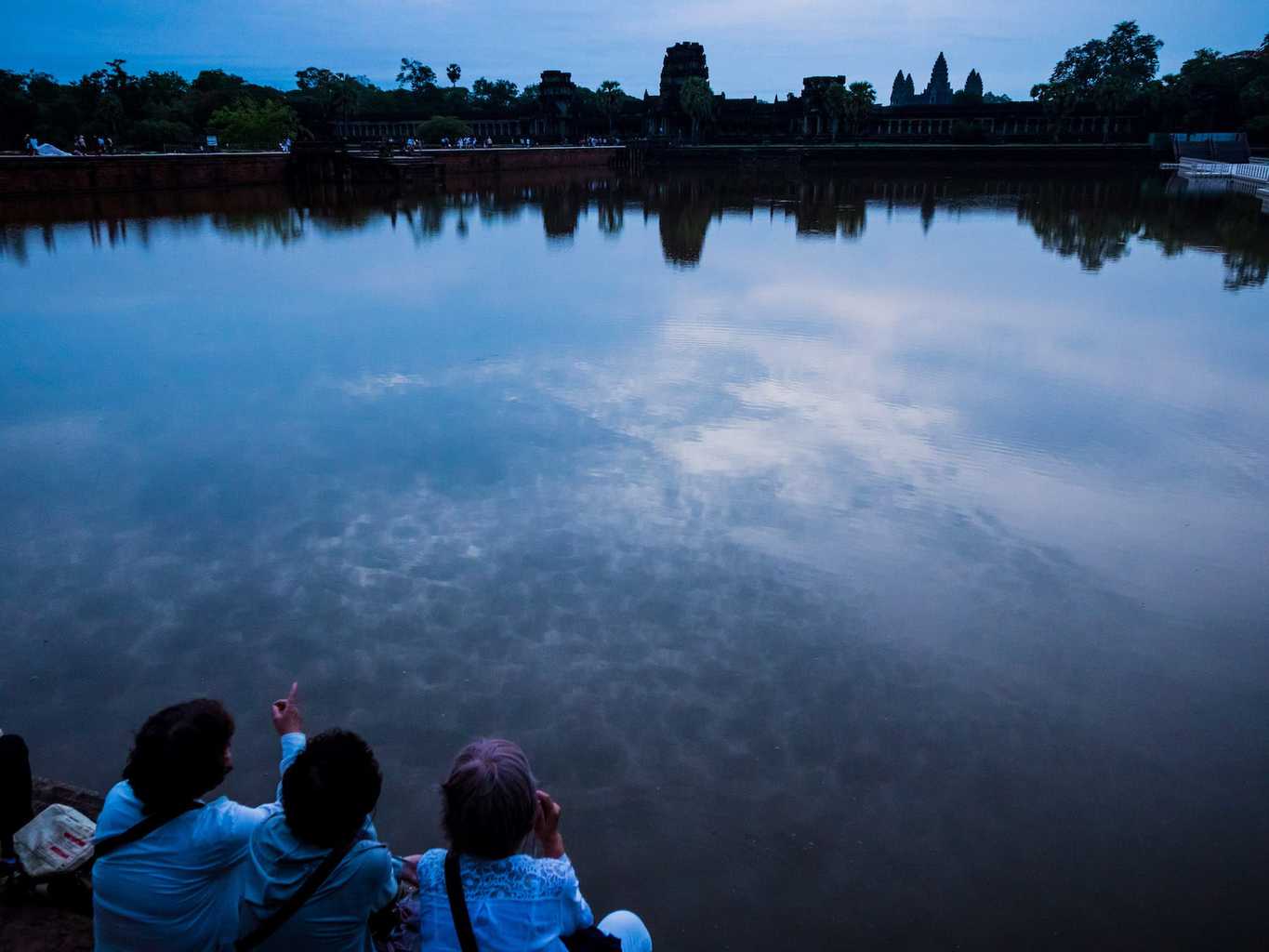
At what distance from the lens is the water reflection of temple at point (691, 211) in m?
19.3

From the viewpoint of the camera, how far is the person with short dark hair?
1945mm

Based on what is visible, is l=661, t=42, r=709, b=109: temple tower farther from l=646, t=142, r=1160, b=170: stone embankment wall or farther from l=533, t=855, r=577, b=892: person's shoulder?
l=533, t=855, r=577, b=892: person's shoulder

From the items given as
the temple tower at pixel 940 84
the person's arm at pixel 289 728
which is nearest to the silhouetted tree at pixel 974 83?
the temple tower at pixel 940 84

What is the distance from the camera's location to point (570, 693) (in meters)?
4.12

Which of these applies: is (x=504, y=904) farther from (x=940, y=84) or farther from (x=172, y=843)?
(x=940, y=84)

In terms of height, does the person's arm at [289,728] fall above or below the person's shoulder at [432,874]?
above

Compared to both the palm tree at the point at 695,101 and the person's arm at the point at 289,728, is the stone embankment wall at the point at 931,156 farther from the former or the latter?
the person's arm at the point at 289,728

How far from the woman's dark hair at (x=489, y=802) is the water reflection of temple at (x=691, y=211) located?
15.4 meters

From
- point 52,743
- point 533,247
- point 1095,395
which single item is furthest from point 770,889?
point 533,247

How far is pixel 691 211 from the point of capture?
91.1ft

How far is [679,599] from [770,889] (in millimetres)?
1956

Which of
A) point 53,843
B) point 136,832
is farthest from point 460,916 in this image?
point 53,843

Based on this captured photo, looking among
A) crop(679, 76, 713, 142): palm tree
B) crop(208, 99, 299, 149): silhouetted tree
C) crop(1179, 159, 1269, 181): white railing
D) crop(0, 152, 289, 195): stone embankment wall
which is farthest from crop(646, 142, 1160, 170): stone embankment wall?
crop(0, 152, 289, 195): stone embankment wall

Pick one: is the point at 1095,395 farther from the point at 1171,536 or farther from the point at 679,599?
the point at 679,599
